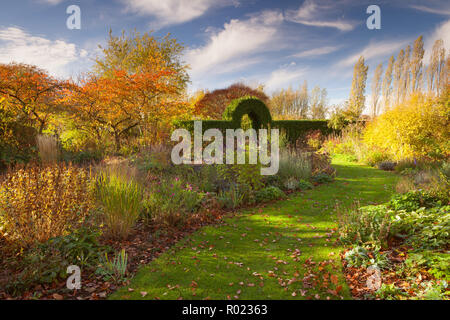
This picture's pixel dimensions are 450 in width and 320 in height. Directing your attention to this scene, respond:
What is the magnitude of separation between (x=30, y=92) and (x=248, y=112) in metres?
9.56

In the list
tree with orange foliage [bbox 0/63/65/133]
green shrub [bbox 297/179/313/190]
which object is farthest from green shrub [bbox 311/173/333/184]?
tree with orange foliage [bbox 0/63/65/133]

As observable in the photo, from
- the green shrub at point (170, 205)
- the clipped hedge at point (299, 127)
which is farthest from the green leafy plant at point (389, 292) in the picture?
the clipped hedge at point (299, 127)

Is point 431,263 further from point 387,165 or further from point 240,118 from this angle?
point 240,118

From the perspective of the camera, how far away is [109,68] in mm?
19141

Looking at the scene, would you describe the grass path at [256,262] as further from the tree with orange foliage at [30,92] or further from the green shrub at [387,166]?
the tree with orange foliage at [30,92]

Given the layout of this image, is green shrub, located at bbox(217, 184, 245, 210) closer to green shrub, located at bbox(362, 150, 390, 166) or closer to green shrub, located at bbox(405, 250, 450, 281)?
green shrub, located at bbox(405, 250, 450, 281)

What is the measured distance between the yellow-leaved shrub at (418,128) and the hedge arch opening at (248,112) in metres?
5.54

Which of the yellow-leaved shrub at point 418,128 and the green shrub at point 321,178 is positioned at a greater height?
the yellow-leaved shrub at point 418,128

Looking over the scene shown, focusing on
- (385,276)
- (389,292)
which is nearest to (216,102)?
(385,276)

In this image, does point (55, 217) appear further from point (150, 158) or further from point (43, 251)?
point (150, 158)

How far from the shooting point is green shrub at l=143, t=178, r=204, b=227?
4180 millimetres

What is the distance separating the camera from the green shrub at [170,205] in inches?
165

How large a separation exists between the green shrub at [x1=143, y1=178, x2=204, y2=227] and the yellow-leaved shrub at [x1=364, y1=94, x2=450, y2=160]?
326 inches
